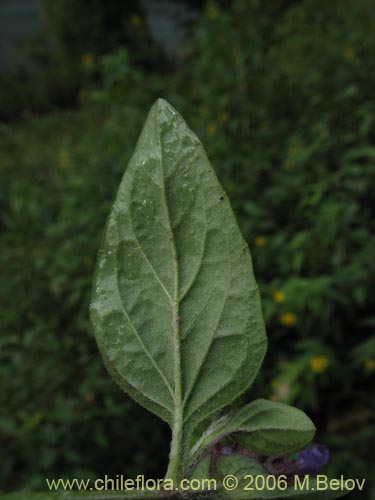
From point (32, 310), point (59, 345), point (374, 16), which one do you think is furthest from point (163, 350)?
point (374, 16)

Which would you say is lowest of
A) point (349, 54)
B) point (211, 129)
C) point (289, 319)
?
point (289, 319)

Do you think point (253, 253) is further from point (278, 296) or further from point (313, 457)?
point (313, 457)

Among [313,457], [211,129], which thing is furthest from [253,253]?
[313,457]

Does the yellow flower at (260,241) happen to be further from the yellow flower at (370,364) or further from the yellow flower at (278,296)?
the yellow flower at (370,364)

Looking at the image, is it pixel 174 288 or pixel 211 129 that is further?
pixel 211 129

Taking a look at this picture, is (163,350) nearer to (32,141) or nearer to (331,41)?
(331,41)

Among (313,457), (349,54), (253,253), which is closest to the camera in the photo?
(313,457)

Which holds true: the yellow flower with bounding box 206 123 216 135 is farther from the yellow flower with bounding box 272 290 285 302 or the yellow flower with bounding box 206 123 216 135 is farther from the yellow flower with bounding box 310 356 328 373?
the yellow flower with bounding box 310 356 328 373
